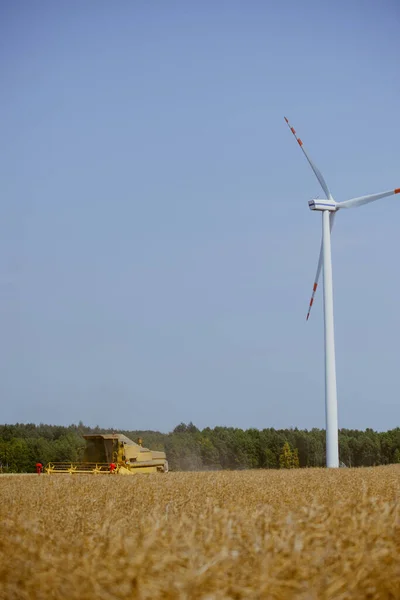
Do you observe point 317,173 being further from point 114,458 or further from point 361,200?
point 114,458

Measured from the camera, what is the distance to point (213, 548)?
751 centimetres

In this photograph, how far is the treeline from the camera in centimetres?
9012

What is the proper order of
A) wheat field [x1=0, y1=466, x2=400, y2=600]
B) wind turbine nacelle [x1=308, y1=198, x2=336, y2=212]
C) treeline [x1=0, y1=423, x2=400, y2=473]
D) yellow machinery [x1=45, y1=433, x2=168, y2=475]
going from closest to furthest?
wheat field [x1=0, y1=466, x2=400, y2=600], yellow machinery [x1=45, y1=433, x2=168, y2=475], wind turbine nacelle [x1=308, y1=198, x2=336, y2=212], treeline [x1=0, y1=423, x2=400, y2=473]

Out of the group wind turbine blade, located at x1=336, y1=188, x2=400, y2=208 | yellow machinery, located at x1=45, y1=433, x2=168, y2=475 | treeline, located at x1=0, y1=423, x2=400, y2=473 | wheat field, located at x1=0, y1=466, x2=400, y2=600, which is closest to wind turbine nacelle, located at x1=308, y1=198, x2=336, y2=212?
wind turbine blade, located at x1=336, y1=188, x2=400, y2=208

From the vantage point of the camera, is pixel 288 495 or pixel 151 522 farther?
pixel 288 495

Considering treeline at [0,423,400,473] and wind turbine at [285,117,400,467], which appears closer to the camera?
wind turbine at [285,117,400,467]

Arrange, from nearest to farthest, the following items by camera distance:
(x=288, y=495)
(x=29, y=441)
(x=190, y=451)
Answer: (x=288, y=495), (x=190, y=451), (x=29, y=441)

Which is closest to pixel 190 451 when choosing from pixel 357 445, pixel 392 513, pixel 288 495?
pixel 357 445

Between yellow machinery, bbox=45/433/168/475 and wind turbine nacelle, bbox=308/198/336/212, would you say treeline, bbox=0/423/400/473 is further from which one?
wind turbine nacelle, bbox=308/198/336/212

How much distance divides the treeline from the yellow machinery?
3799cm

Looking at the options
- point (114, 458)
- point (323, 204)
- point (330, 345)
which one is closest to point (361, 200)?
point (323, 204)

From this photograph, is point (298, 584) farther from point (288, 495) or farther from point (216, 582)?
point (288, 495)

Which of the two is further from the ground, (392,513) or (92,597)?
(392,513)

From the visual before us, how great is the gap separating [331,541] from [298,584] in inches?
40.2
